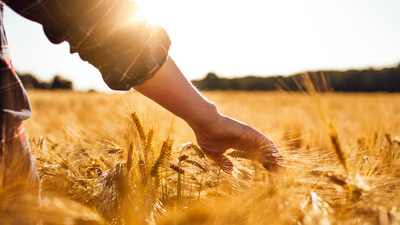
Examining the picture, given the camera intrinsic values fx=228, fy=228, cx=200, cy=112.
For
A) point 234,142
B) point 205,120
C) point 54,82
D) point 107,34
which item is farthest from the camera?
point 54,82

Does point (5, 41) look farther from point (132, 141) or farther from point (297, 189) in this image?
point (297, 189)

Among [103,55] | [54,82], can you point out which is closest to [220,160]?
[103,55]

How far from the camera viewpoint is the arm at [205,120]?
1.80 feet

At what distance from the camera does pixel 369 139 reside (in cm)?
116

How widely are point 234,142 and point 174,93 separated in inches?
11.8

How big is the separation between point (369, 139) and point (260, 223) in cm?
95

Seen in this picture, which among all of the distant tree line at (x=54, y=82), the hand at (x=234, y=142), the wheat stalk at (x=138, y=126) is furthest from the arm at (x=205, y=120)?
the distant tree line at (x=54, y=82)

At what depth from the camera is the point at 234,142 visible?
75 cm

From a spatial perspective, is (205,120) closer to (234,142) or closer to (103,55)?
(234,142)

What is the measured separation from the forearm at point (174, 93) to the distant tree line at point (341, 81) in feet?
38.2

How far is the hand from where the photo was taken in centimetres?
67

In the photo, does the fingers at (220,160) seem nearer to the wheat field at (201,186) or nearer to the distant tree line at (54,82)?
the wheat field at (201,186)

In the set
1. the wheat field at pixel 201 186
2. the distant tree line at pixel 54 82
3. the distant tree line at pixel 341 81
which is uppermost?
the distant tree line at pixel 341 81

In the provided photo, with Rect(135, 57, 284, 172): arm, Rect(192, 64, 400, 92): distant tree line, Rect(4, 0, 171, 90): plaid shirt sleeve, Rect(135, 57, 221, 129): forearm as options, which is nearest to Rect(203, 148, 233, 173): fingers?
Rect(135, 57, 284, 172): arm
